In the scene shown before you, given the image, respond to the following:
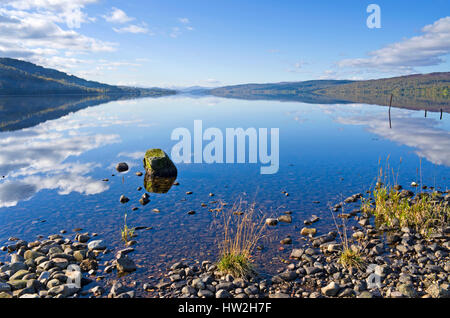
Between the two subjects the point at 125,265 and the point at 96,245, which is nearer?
the point at 125,265

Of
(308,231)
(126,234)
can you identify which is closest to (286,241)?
(308,231)

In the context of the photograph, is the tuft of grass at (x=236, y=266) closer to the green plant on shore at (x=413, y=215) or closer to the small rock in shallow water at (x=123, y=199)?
the green plant on shore at (x=413, y=215)

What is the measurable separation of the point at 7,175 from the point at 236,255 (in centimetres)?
2343

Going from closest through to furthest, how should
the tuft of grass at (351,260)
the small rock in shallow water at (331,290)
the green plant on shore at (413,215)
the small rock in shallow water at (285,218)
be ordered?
the small rock in shallow water at (331,290)
the tuft of grass at (351,260)
the green plant on shore at (413,215)
the small rock in shallow water at (285,218)

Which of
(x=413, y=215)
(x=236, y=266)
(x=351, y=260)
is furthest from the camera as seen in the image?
(x=413, y=215)

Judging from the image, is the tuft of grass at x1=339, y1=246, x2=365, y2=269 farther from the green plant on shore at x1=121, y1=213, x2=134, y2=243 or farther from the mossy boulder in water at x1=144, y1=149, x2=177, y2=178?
the mossy boulder in water at x1=144, y1=149, x2=177, y2=178

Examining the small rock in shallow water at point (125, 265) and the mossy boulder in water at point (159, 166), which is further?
the mossy boulder in water at point (159, 166)

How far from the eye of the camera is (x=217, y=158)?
2950 centimetres

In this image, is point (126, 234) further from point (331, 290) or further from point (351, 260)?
point (351, 260)

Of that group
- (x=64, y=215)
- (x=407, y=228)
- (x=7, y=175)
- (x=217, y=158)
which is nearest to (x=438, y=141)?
(x=217, y=158)

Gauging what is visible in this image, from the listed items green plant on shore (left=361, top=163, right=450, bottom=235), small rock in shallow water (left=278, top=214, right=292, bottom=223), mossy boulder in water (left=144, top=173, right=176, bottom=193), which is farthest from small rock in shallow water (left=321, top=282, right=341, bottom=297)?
mossy boulder in water (left=144, top=173, right=176, bottom=193)

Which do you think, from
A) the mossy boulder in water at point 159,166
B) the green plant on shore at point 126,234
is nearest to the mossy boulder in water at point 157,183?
the mossy boulder in water at point 159,166

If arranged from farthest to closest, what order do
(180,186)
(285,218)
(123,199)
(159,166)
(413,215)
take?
(159,166), (180,186), (123,199), (285,218), (413,215)
